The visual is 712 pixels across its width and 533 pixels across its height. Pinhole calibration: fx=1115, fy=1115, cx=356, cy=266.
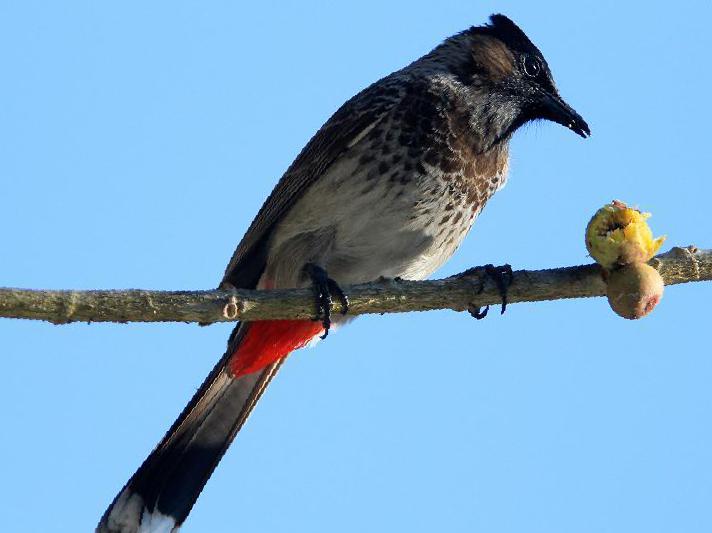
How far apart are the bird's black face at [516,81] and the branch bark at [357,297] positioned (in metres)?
1.35

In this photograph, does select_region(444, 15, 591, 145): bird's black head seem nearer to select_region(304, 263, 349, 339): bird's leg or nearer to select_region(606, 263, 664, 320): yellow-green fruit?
select_region(304, 263, 349, 339): bird's leg

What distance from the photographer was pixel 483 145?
14.4 feet

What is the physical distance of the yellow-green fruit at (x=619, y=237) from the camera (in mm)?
3041

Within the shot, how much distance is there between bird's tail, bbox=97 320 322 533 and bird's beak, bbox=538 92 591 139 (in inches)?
52.3

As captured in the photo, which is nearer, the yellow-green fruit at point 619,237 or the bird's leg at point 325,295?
the yellow-green fruit at point 619,237

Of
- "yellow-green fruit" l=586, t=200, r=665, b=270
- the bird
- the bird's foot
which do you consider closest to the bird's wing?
the bird

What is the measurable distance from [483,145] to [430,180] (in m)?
0.39

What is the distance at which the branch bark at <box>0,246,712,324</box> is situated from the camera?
2818 mm

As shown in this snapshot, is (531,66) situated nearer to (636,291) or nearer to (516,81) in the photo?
(516,81)

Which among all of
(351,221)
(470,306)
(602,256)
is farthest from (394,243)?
(602,256)

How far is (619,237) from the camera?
3045 mm

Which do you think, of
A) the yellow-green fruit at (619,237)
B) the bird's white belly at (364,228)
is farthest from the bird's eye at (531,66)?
the yellow-green fruit at (619,237)

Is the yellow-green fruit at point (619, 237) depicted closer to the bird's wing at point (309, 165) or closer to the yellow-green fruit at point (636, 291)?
the yellow-green fruit at point (636, 291)

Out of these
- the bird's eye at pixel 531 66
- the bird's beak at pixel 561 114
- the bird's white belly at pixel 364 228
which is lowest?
the bird's white belly at pixel 364 228
